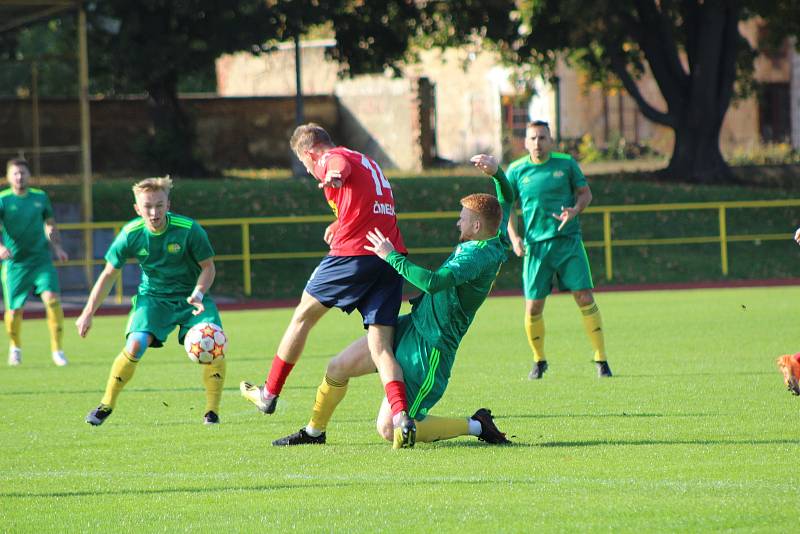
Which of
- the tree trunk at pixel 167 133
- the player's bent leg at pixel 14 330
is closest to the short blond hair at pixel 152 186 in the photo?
the player's bent leg at pixel 14 330

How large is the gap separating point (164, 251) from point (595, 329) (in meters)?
4.11

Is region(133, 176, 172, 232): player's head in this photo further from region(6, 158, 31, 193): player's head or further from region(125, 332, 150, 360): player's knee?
region(6, 158, 31, 193): player's head

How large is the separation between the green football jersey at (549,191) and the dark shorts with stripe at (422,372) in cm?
411

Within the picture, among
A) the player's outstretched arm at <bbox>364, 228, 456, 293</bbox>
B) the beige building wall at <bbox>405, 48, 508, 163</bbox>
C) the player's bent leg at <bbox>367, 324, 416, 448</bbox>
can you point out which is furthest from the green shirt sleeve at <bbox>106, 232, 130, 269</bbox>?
the beige building wall at <bbox>405, 48, 508, 163</bbox>

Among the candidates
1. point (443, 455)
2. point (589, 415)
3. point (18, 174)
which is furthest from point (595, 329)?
point (18, 174)

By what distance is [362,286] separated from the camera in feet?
25.8

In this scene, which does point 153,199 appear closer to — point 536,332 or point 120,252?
point 120,252

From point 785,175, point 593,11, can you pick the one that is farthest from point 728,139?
point 593,11

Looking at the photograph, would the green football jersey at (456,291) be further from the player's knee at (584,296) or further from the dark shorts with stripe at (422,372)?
the player's knee at (584,296)

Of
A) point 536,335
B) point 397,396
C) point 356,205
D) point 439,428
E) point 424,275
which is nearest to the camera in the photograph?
point 424,275

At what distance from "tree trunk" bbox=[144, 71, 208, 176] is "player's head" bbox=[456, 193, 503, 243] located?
84.2ft

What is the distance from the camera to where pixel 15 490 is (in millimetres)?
6789

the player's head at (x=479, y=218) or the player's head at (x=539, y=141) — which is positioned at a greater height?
the player's head at (x=539, y=141)

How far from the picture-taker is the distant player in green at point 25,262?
14180 millimetres
